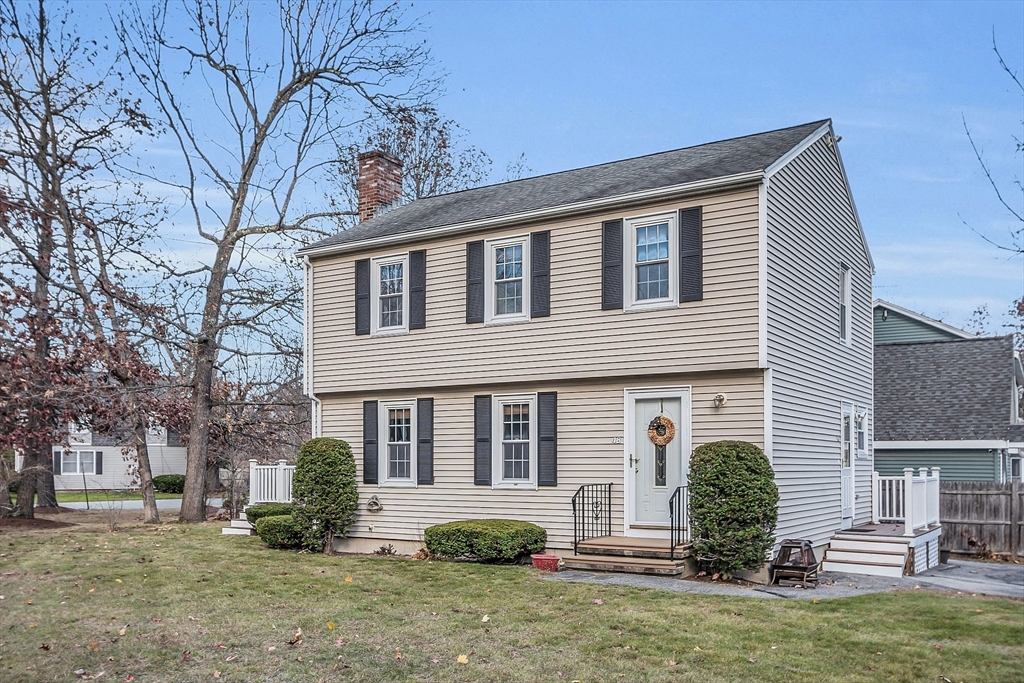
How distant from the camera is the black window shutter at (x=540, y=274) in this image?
1542 centimetres

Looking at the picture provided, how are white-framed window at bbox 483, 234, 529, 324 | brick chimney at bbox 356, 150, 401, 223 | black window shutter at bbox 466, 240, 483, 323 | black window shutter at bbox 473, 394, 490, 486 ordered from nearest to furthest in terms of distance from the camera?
white-framed window at bbox 483, 234, 529, 324 < black window shutter at bbox 473, 394, 490, 486 < black window shutter at bbox 466, 240, 483, 323 < brick chimney at bbox 356, 150, 401, 223

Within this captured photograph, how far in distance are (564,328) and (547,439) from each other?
1.89 m

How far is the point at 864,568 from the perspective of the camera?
47.5 feet

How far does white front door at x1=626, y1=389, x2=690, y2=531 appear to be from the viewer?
1406 cm

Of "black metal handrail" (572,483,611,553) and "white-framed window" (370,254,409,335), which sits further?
"white-framed window" (370,254,409,335)

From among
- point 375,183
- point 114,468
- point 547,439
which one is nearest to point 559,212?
point 547,439

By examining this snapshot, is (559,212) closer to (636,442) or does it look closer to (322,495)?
(636,442)

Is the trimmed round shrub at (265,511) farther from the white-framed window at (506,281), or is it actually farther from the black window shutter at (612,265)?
the black window shutter at (612,265)

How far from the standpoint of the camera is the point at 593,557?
44.9 feet

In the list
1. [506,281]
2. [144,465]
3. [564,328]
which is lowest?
[144,465]

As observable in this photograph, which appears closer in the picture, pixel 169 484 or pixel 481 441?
pixel 481 441

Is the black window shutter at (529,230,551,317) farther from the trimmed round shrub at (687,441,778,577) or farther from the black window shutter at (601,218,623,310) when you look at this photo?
the trimmed round shrub at (687,441,778,577)

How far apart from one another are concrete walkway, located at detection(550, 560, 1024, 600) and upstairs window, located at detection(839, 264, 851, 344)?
4.51 metres

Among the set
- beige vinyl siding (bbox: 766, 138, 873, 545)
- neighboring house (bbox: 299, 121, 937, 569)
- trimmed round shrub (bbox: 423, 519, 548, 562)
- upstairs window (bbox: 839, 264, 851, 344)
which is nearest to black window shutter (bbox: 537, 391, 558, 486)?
neighboring house (bbox: 299, 121, 937, 569)
